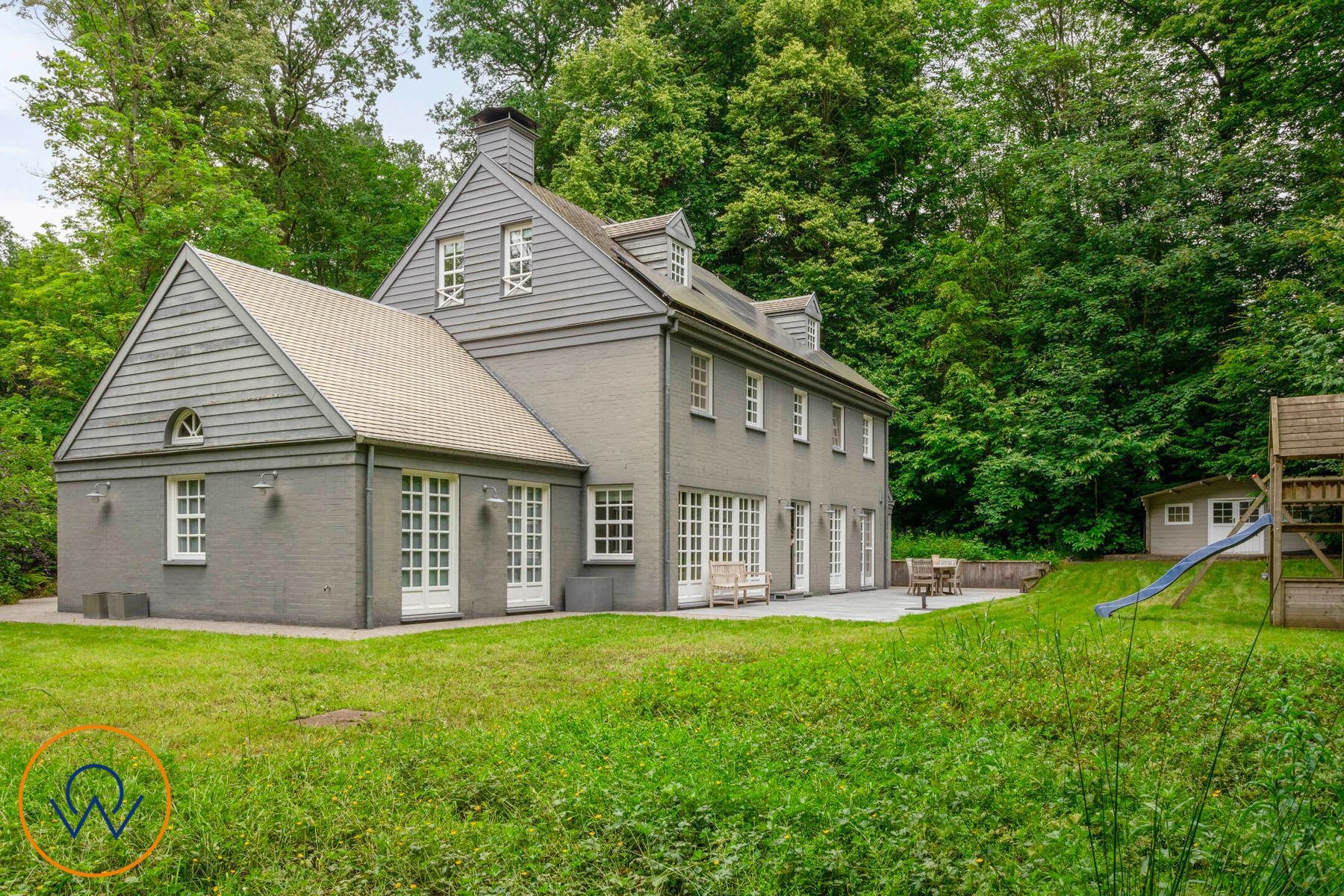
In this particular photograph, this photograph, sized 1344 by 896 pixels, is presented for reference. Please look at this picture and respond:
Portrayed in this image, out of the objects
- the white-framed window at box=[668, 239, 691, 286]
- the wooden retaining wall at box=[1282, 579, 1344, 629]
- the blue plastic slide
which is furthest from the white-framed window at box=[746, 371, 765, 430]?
the wooden retaining wall at box=[1282, 579, 1344, 629]

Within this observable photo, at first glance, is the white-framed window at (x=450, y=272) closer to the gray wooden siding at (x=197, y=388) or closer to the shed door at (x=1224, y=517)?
the gray wooden siding at (x=197, y=388)

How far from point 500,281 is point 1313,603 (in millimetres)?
15685

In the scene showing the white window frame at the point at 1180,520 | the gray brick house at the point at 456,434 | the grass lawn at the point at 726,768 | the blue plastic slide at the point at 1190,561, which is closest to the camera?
the grass lawn at the point at 726,768

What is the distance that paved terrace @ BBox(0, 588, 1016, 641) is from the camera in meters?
13.5

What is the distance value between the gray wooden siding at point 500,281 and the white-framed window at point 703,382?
213 centimetres

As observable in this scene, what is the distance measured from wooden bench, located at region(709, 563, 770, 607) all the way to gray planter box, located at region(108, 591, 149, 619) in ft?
34.3

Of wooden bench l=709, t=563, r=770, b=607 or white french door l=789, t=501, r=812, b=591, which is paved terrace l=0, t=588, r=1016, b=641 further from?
white french door l=789, t=501, r=812, b=591

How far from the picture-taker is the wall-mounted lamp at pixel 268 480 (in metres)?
14.6

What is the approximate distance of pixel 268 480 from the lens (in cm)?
1472

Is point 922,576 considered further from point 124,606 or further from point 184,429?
point 124,606

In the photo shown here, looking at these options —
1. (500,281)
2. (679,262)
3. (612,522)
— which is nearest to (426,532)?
(612,522)

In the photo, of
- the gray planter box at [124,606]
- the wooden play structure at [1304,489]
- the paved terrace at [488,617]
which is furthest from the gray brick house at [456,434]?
the wooden play structure at [1304,489]

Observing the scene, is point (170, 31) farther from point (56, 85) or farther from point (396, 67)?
point (396, 67)

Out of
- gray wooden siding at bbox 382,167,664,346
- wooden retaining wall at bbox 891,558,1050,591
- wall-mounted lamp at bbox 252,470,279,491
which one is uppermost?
gray wooden siding at bbox 382,167,664,346
